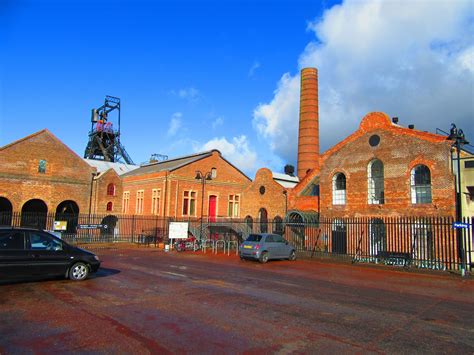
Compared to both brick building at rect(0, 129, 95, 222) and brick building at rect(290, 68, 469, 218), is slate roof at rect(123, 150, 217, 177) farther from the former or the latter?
brick building at rect(290, 68, 469, 218)

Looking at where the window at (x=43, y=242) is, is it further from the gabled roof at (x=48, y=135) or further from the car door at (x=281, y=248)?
the gabled roof at (x=48, y=135)

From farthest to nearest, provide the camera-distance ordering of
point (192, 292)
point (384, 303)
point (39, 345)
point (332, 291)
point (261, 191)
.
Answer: point (261, 191) → point (332, 291) → point (192, 292) → point (384, 303) → point (39, 345)

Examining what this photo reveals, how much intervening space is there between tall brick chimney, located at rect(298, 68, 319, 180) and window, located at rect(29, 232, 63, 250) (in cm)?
2929

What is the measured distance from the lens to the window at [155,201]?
1424 inches

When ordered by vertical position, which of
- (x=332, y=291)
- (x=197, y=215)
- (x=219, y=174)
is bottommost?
(x=332, y=291)

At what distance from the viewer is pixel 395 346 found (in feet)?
19.1

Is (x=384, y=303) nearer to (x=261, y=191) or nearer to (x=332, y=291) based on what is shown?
(x=332, y=291)

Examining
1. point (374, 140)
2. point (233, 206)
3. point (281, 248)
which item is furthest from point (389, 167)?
point (233, 206)

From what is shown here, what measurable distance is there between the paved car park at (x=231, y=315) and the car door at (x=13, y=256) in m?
0.42

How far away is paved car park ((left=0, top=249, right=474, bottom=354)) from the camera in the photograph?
225 inches

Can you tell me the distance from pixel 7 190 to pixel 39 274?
105ft

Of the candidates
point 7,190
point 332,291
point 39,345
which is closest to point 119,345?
point 39,345

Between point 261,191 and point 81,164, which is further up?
point 81,164

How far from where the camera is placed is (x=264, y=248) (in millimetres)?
18750
